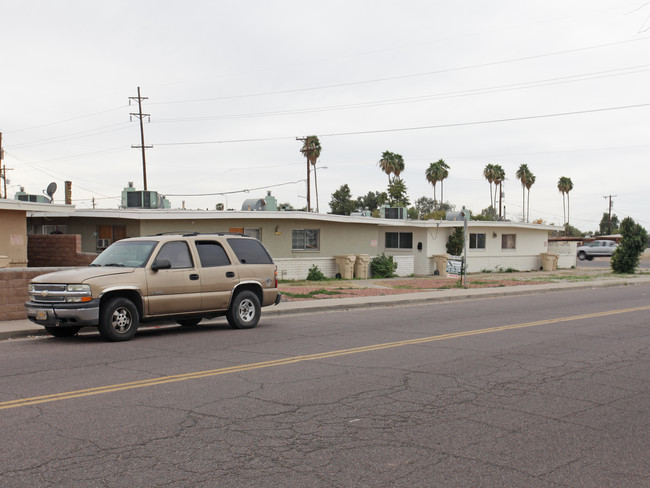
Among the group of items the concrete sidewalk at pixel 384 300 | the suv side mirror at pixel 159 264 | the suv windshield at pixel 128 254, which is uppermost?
the suv windshield at pixel 128 254

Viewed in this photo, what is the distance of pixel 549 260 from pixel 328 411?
125 feet

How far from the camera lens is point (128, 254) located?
12.3m

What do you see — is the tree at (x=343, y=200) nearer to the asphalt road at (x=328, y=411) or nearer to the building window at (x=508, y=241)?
the building window at (x=508, y=241)

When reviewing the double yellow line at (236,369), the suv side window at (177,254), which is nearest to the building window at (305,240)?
the double yellow line at (236,369)

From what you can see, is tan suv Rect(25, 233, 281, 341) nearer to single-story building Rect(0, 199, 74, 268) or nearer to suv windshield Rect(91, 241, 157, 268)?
suv windshield Rect(91, 241, 157, 268)

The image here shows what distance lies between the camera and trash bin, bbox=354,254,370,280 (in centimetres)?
3078

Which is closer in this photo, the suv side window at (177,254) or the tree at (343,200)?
the suv side window at (177,254)

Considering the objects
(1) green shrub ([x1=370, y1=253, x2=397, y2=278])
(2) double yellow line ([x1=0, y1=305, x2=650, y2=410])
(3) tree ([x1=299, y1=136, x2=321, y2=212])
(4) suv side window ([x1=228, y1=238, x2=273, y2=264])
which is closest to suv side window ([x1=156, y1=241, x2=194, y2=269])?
(4) suv side window ([x1=228, y1=238, x2=273, y2=264])

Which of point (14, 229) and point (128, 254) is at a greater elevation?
point (14, 229)

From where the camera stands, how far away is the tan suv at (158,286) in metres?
11.0

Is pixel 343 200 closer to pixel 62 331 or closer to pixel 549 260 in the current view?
pixel 549 260

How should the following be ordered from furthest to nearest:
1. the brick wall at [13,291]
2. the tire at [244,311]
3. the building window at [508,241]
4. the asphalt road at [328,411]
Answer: the building window at [508,241], the brick wall at [13,291], the tire at [244,311], the asphalt road at [328,411]

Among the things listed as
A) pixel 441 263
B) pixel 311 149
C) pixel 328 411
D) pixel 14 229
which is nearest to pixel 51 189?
pixel 14 229

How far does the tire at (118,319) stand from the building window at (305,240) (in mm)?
17957
